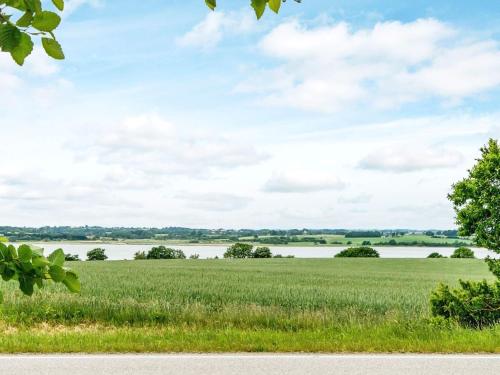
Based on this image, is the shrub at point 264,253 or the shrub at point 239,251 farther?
the shrub at point 239,251

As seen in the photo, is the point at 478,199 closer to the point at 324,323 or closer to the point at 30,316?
the point at 324,323

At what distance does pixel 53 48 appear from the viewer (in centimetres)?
158

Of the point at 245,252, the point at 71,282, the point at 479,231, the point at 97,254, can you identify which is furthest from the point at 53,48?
the point at 97,254

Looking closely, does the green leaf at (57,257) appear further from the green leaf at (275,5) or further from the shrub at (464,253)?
the shrub at (464,253)

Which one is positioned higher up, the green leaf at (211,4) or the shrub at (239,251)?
the green leaf at (211,4)

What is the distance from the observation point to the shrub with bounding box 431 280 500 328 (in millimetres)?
10461

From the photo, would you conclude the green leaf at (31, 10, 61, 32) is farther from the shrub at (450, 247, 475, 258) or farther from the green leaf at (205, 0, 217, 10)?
the shrub at (450, 247, 475, 258)

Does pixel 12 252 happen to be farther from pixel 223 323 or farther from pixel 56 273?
pixel 223 323

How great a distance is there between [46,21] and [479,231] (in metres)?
10.2

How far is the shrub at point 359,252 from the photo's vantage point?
69688 millimetres

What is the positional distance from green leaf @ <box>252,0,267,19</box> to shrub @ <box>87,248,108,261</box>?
70.5 meters

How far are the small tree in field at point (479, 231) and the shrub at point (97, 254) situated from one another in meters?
63.2

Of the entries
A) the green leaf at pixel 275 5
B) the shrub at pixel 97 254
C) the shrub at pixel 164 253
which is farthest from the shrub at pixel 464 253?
the green leaf at pixel 275 5
